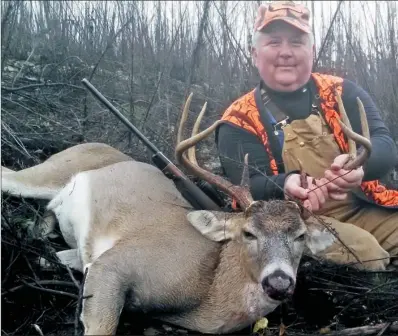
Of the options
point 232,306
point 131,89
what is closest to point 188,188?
point 232,306

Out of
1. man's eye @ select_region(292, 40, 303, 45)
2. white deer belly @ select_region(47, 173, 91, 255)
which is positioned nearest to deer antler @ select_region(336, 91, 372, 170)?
man's eye @ select_region(292, 40, 303, 45)

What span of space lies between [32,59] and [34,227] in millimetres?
3907

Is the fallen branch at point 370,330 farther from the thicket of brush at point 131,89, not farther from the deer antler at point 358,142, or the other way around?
the deer antler at point 358,142

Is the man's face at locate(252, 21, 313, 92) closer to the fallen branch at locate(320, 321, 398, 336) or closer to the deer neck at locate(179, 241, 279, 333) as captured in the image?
the deer neck at locate(179, 241, 279, 333)

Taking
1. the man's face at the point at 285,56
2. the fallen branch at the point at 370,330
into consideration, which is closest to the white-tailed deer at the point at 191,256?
the fallen branch at the point at 370,330

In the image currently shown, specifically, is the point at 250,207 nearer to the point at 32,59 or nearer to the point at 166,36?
the point at 32,59

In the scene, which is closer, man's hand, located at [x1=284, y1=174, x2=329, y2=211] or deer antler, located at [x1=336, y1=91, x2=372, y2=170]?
deer antler, located at [x1=336, y1=91, x2=372, y2=170]

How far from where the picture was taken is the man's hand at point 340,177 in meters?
3.32

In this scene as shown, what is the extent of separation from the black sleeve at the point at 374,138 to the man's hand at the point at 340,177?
374 millimetres

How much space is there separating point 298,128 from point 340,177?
790 mm

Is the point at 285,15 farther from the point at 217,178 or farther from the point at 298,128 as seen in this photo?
the point at 217,178

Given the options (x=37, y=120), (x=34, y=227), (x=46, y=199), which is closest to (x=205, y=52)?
(x=37, y=120)

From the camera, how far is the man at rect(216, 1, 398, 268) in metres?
3.97

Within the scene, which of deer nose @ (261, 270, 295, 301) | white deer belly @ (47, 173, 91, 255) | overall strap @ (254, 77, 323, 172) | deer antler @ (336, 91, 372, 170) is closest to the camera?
deer nose @ (261, 270, 295, 301)
